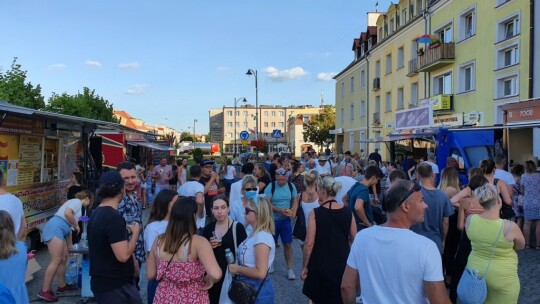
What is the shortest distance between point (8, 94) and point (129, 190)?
25.4m

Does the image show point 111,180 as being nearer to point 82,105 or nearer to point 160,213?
point 160,213

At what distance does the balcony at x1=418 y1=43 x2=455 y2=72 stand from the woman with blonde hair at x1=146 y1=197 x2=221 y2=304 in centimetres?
2208

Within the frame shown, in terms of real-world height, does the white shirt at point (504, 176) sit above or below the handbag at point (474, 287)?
above

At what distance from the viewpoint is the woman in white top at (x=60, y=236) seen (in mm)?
5910

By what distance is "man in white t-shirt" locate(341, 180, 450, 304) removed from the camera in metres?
2.38

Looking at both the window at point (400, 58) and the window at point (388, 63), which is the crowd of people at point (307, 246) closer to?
the window at point (400, 58)

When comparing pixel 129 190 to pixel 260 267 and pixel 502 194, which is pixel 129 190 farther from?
pixel 502 194

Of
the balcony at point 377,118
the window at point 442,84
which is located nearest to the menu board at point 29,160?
the window at point 442,84

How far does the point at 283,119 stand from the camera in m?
112

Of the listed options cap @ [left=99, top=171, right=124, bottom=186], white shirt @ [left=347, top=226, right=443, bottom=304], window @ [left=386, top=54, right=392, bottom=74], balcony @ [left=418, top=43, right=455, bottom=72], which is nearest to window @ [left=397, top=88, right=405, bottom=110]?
window @ [left=386, top=54, right=392, bottom=74]

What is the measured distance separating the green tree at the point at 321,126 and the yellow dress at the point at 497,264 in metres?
54.4

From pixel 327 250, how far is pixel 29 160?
6.99 m

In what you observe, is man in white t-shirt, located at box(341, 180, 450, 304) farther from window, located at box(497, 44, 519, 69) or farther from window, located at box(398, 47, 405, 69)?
window, located at box(398, 47, 405, 69)

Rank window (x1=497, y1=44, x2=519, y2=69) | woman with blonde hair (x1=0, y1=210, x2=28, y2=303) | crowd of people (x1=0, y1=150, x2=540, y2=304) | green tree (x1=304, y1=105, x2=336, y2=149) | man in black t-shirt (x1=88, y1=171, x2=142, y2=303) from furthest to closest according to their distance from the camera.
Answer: green tree (x1=304, y1=105, x2=336, y2=149) → window (x1=497, y1=44, x2=519, y2=69) → man in black t-shirt (x1=88, y1=171, x2=142, y2=303) → woman with blonde hair (x1=0, y1=210, x2=28, y2=303) → crowd of people (x1=0, y1=150, x2=540, y2=304)
